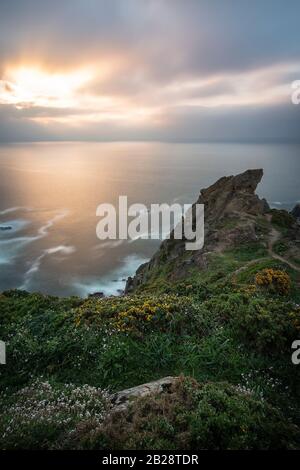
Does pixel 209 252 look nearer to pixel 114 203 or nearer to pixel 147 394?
pixel 147 394

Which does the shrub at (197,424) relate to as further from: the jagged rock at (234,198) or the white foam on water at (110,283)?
the white foam on water at (110,283)

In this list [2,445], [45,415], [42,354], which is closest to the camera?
[2,445]

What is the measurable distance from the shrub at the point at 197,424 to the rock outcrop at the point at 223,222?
23954 millimetres

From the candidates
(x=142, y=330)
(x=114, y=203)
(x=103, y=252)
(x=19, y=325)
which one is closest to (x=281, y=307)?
Answer: (x=142, y=330)

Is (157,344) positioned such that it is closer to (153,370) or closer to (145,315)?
(153,370)

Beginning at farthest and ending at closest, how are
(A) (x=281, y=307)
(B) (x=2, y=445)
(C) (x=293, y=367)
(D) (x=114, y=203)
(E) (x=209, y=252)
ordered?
(D) (x=114, y=203) < (E) (x=209, y=252) < (A) (x=281, y=307) < (C) (x=293, y=367) < (B) (x=2, y=445)

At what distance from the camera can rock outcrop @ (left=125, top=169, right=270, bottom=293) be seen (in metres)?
37.7

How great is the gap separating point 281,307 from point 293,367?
385 centimetres

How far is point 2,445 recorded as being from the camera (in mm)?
9445

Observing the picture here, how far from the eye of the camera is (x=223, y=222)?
4266cm

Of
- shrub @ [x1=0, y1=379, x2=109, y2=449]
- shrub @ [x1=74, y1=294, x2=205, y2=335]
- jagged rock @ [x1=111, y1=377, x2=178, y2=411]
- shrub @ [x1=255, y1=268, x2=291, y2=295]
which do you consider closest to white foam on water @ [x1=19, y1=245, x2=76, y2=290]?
shrub @ [x1=255, y1=268, x2=291, y2=295]

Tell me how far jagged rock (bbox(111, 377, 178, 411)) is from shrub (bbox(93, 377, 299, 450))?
44 cm

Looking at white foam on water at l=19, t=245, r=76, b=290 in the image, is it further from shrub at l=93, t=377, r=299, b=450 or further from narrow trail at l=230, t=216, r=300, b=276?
shrub at l=93, t=377, r=299, b=450

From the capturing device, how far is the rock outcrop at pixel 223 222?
3772cm
